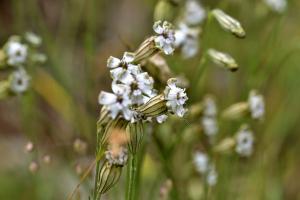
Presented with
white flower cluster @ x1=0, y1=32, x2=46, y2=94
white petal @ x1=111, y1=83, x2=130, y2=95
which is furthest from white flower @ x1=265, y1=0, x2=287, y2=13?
white petal @ x1=111, y1=83, x2=130, y2=95

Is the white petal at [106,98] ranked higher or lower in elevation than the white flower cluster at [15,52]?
lower

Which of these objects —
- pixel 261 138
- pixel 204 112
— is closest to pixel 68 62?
pixel 261 138

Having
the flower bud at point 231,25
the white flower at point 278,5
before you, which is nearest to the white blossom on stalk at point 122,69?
the flower bud at point 231,25

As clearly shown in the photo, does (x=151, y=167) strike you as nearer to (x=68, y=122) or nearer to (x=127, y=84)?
(x=68, y=122)

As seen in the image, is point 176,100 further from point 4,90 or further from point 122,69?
point 4,90

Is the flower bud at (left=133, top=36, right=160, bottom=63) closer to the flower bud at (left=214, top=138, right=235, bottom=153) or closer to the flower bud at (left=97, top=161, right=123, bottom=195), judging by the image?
the flower bud at (left=97, top=161, right=123, bottom=195)

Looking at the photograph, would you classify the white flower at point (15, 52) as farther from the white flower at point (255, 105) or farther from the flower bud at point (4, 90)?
the white flower at point (255, 105)
